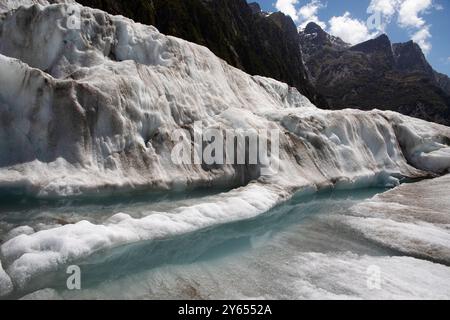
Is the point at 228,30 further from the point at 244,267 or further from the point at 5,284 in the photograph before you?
the point at 5,284

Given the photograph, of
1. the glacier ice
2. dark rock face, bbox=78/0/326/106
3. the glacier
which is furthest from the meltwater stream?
dark rock face, bbox=78/0/326/106

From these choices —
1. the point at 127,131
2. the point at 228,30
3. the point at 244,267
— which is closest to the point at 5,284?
the point at 244,267

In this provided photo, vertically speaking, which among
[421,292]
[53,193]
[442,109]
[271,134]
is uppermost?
[442,109]

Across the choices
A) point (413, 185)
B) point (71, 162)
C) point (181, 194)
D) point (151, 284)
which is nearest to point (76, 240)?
point (151, 284)

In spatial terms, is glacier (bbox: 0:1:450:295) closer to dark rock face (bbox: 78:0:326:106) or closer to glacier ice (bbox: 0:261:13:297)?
glacier ice (bbox: 0:261:13:297)

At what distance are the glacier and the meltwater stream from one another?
484 mm

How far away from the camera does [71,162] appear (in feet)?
55.1


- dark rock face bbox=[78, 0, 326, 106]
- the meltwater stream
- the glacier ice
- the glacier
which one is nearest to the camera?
the glacier ice

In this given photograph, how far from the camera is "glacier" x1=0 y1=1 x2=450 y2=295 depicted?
12.8 m

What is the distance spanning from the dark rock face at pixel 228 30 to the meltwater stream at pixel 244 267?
5886 centimetres

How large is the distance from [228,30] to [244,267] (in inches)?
3833

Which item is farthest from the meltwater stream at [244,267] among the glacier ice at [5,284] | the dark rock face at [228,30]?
the dark rock face at [228,30]

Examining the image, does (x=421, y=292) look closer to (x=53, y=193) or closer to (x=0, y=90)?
(x=53, y=193)
